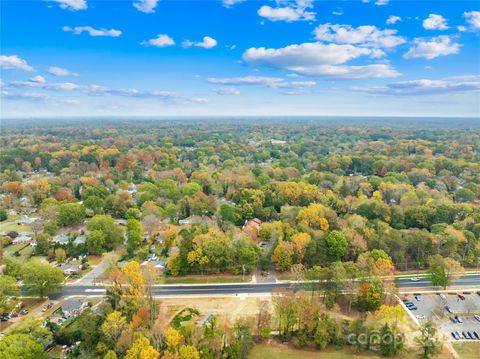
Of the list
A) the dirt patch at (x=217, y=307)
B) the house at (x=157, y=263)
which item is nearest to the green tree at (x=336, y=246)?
the dirt patch at (x=217, y=307)

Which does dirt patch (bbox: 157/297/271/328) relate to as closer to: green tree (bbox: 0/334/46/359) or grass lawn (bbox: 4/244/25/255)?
green tree (bbox: 0/334/46/359)

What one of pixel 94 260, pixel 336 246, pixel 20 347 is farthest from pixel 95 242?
pixel 336 246

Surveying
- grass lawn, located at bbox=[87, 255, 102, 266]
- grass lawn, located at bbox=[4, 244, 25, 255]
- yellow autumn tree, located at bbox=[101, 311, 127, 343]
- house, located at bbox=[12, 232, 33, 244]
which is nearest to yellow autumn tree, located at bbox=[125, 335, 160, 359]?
yellow autumn tree, located at bbox=[101, 311, 127, 343]

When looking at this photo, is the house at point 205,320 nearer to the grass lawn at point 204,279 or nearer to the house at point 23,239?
the grass lawn at point 204,279

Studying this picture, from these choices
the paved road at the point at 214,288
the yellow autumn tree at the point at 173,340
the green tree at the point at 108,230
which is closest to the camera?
the yellow autumn tree at the point at 173,340

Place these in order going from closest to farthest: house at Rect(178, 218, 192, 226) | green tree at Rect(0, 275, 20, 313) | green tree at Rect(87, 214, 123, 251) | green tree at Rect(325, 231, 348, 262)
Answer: green tree at Rect(0, 275, 20, 313) < green tree at Rect(325, 231, 348, 262) < green tree at Rect(87, 214, 123, 251) < house at Rect(178, 218, 192, 226)
